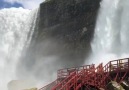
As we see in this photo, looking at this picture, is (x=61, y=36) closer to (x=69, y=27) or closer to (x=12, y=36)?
(x=69, y=27)

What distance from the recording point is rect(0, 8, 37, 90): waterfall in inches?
3617

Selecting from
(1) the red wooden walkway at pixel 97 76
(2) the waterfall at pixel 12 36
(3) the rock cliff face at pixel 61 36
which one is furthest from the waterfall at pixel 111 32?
(2) the waterfall at pixel 12 36

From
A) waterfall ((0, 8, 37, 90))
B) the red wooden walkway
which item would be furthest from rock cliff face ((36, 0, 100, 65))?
the red wooden walkway

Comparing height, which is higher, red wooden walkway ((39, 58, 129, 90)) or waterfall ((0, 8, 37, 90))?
waterfall ((0, 8, 37, 90))

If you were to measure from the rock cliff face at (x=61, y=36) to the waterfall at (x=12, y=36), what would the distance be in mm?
5540

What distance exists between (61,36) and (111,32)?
17312mm

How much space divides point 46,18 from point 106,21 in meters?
23.4

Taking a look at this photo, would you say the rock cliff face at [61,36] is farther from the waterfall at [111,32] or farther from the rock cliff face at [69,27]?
the waterfall at [111,32]

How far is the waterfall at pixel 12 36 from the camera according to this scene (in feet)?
301

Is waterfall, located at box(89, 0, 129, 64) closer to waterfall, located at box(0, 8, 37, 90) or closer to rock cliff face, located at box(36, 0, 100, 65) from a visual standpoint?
rock cliff face, located at box(36, 0, 100, 65)

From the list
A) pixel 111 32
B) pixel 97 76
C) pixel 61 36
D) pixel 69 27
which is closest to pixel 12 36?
pixel 61 36

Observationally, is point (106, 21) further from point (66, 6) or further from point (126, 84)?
point (126, 84)

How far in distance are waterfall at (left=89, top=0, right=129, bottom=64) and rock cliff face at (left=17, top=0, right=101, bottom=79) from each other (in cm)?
322

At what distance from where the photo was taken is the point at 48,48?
8006cm
